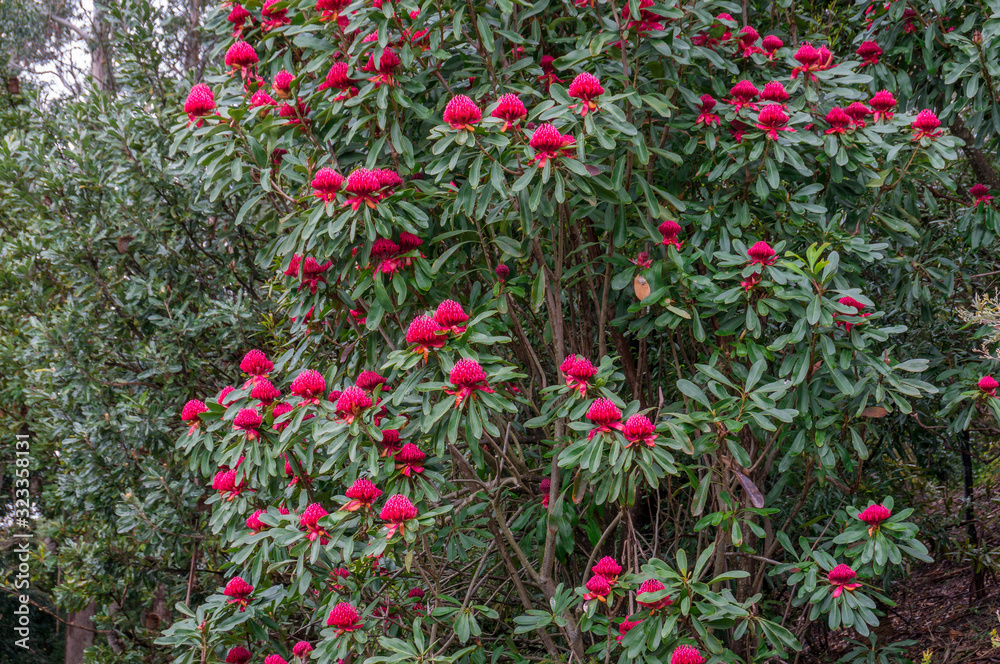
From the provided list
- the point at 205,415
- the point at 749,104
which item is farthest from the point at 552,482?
the point at 749,104

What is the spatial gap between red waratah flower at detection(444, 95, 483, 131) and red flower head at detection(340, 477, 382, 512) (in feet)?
3.76

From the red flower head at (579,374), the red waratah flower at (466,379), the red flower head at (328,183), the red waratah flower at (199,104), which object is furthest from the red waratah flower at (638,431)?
the red waratah flower at (199,104)

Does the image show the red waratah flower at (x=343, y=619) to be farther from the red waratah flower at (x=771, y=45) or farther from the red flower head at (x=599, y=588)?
the red waratah flower at (x=771, y=45)

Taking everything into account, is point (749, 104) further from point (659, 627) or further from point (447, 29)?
point (659, 627)

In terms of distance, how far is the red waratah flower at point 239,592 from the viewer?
9.38ft

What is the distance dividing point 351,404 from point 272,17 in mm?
1498

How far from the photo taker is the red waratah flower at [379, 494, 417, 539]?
2340mm

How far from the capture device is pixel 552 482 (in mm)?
2951

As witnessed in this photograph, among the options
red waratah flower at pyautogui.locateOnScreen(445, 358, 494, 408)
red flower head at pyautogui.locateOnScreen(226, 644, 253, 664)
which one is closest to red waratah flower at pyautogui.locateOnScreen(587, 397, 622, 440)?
red waratah flower at pyautogui.locateOnScreen(445, 358, 494, 408)

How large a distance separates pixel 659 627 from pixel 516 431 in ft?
4.33

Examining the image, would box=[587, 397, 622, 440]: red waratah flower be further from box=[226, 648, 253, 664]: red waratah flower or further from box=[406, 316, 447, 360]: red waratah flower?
box=[226, 648, 253, 664]: red waratah flower

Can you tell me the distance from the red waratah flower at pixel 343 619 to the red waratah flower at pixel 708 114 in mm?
2117

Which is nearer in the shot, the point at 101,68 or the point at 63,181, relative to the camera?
the point at 63,181

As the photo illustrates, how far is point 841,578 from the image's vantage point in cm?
258
